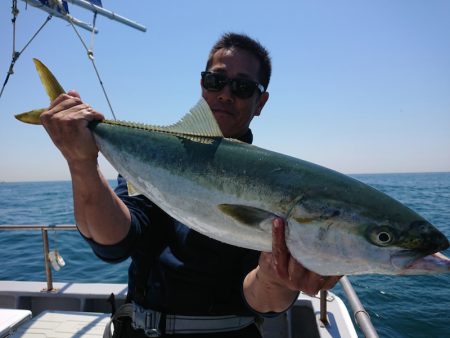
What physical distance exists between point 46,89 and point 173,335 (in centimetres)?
204

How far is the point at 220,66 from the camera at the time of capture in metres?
3.16

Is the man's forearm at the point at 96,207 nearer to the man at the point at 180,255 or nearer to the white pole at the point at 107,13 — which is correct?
the man at the point at 180,255

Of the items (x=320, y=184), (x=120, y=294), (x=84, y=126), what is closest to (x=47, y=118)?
(x=84, y=126)

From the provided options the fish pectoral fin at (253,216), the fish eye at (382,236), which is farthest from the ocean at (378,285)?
the fish eye at (382,236)

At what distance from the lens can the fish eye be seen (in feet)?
5.86

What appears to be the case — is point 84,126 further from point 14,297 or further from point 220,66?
point 14,297

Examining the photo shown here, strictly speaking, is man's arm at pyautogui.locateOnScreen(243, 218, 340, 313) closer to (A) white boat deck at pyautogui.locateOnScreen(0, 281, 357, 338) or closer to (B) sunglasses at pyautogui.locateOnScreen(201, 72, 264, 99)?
(B) sunglasses at pyautogui.locateOnScreen(201, 72, 264, 99)

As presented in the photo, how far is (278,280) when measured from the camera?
2.26 metres

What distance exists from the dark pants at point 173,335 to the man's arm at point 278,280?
0.32 meters

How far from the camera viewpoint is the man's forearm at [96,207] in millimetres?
2262

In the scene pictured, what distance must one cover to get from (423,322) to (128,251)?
29.0 feet

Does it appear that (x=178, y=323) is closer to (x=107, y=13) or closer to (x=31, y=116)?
(x=31, y=116)

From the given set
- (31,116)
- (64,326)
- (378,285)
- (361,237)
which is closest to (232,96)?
(31,116)

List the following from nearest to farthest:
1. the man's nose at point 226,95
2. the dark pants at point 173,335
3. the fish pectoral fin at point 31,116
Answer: the fish pectoral fin at point 31,116
the dark pants at point 173,335
the man's nose at point 226,95
